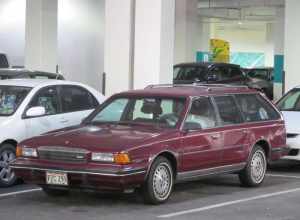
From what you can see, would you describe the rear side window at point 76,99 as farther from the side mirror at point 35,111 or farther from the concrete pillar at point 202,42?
the concrete pillar at point 202,42

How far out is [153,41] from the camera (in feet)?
49.3

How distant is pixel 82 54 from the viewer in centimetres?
2734

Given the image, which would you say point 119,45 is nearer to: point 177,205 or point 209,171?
point 209,171

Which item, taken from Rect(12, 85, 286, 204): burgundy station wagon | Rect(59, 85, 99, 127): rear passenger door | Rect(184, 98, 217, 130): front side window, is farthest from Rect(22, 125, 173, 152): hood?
Rect(59, 85, 99, 127): rear passenger door

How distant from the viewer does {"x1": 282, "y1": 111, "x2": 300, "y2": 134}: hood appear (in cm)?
1268

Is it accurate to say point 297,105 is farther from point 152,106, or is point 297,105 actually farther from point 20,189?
point 20,189

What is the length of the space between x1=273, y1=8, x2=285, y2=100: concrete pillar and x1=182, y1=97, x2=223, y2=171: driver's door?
16.0m

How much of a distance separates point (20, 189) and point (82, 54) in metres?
17.2

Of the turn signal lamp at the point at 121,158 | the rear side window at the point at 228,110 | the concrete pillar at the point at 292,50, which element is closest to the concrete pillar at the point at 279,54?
the concrete pillar at the point at 292,50

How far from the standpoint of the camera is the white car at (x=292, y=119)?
12562mm

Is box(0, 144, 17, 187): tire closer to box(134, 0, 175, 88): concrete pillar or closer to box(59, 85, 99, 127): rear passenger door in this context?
box(59, 85, 99, 127): rear passenger door

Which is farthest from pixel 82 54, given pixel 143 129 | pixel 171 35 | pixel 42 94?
pixel 143 129

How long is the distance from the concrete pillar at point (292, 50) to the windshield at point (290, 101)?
530 centimetres

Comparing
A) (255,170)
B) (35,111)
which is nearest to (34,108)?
(35,111)
